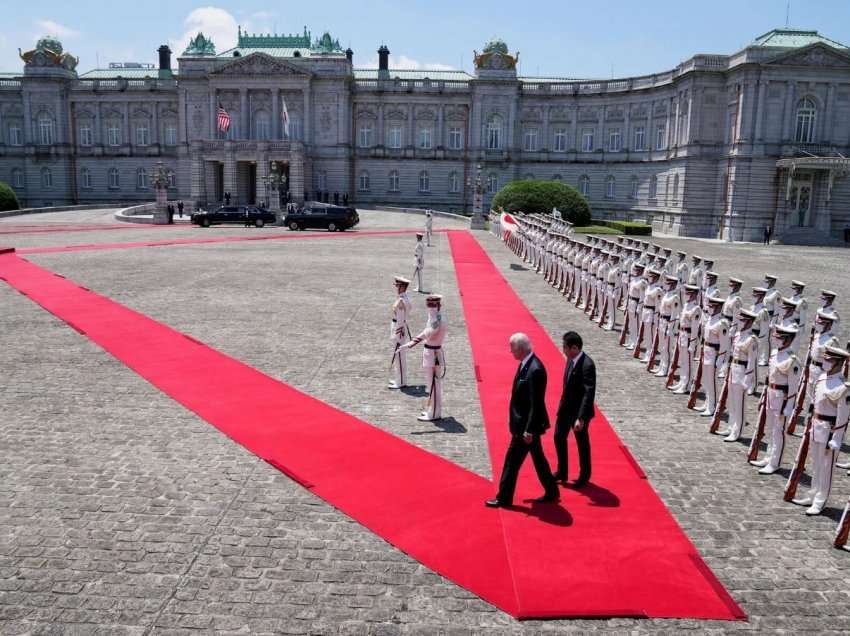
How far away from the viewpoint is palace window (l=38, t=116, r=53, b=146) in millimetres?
77062

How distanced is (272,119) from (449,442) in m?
66.4

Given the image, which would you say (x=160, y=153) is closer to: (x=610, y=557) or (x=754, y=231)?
(x=754, y=231)

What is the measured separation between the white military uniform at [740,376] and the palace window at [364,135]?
66.7m

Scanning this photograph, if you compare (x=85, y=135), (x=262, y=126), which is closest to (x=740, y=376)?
(x=262, y=126)

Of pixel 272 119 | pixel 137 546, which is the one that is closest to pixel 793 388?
pixel 137 546

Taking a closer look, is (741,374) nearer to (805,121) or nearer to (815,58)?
(805,121)

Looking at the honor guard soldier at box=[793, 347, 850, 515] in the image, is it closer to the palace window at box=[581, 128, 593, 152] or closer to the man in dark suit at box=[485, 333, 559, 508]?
Answer: the man in dark suit at box=[485, 333, 559, 508]

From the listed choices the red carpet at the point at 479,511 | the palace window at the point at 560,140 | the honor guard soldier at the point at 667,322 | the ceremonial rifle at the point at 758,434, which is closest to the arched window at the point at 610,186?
the palace window at the point at 560,140

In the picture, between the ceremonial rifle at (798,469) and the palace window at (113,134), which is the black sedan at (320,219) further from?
the ceremonial rifle at (798,469)

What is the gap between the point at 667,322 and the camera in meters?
14.9

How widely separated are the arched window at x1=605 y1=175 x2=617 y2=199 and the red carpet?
197 feet

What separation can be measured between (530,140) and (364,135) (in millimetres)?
15835

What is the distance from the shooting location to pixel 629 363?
15.7m

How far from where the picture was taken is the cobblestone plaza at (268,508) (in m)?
6.51
